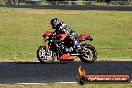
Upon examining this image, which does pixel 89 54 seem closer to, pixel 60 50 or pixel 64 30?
pixel 60 50

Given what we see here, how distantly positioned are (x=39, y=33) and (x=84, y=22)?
958 centimetres

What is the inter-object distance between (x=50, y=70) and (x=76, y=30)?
21.0 meters

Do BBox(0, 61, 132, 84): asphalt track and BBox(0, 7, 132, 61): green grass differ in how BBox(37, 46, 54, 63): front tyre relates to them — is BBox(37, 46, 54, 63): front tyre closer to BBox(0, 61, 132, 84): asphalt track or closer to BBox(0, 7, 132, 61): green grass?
BBox(0, 61, 132, 84): asphalt track

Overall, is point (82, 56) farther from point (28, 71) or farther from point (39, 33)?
point (39, 33)

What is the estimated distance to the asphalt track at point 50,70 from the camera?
13.3 m

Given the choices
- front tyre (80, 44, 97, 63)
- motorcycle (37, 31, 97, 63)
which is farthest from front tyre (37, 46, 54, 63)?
front tyre (80, 44, 97, 63)

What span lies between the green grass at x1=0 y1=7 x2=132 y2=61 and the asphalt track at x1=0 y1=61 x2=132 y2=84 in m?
2.91

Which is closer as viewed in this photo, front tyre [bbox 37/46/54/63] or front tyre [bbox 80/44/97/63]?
front tyre [bbox 37/46/54/63]

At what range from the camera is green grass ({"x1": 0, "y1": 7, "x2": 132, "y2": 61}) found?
70.4 ft

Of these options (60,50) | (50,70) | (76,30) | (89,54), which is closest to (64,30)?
(60,50)

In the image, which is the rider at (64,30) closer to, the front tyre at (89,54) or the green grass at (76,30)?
the front tyre at (89,54)

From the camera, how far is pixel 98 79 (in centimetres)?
929

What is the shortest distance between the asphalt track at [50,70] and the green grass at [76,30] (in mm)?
2915

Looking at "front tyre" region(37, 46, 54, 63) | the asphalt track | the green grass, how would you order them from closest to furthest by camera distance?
the asphalt track, "front tyre" region(37, 46, 54, 63), the green grass
